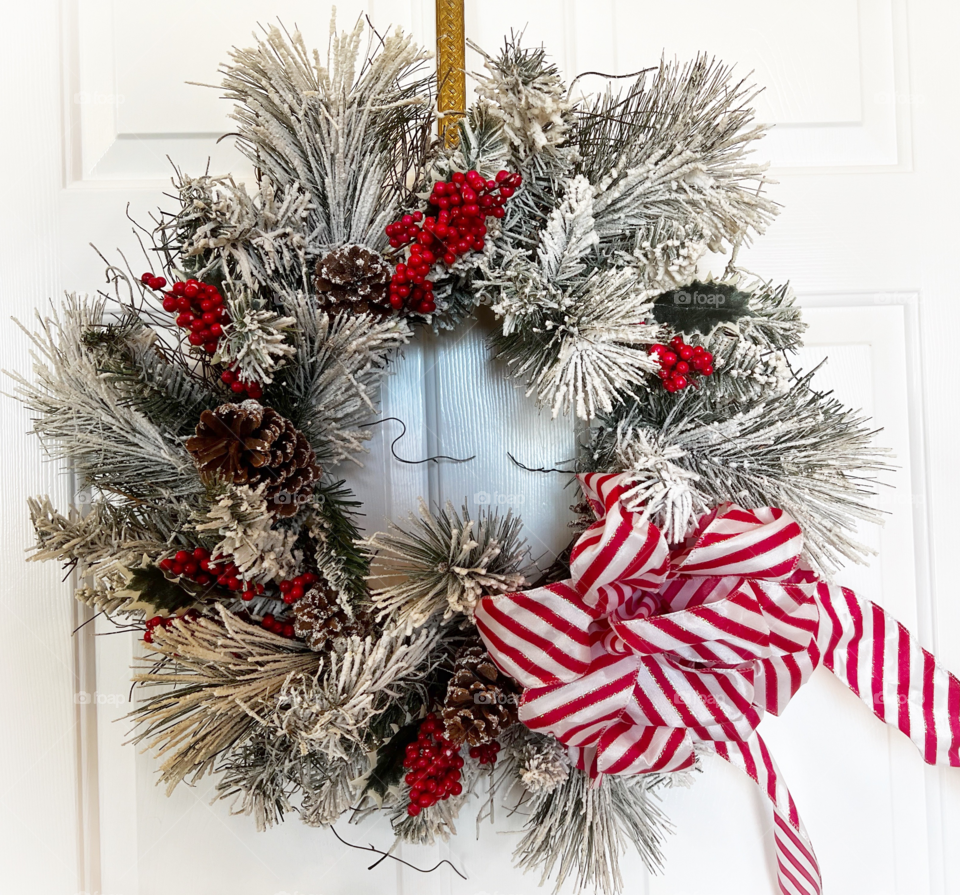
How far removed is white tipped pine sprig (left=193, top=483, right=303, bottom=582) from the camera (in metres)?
0.46

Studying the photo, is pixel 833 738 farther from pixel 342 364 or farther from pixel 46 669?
pixel 46 669

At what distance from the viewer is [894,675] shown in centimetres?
65

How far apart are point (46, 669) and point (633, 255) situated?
2.37 ft

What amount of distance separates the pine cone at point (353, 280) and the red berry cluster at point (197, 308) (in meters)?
0.08

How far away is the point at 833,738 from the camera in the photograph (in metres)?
0.70

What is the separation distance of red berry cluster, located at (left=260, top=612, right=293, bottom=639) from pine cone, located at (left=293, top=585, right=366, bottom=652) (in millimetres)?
20

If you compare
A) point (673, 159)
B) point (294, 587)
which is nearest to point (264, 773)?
point (294, 587)

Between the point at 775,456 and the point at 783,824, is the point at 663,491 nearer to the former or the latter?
the point at 775,456

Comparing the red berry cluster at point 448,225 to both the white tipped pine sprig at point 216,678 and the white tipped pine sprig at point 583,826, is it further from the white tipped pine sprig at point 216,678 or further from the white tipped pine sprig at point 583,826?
the white tipped pine sprig at point 583,826

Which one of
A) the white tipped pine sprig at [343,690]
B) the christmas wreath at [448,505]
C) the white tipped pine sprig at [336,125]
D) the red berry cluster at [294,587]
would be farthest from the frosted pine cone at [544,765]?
the white tipped pine sprig at [336,125]

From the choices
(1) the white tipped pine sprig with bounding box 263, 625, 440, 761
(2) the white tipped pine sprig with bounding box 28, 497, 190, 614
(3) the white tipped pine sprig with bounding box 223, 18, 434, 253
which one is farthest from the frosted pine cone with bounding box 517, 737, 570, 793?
(3) the white tipped pine sprig with bounding box 223, 18, 434, 253

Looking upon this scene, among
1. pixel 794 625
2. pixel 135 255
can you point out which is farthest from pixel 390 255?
pixel 794 625

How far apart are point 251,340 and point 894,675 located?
0.69 metres

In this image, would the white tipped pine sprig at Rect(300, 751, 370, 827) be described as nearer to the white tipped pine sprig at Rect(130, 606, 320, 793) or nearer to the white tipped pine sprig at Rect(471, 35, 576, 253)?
the white tipped pine sprig at Rect(130, 606, 320, 793)
